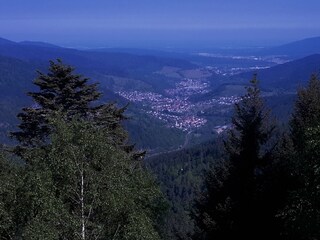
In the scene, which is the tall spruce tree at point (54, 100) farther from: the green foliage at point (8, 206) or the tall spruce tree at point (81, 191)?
the green foliage at point (8, 206)

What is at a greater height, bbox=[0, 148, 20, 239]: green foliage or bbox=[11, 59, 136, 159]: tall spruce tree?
bbox=[11, 59, 136, 159]: tall spruce tree

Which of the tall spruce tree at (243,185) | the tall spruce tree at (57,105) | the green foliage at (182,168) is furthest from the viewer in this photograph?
the green foliage at (182,168)

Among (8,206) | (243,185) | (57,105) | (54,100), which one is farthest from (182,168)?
(8,206)

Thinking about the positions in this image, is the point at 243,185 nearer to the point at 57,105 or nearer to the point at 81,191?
the point at 57,105

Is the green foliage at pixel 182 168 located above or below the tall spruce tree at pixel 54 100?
below

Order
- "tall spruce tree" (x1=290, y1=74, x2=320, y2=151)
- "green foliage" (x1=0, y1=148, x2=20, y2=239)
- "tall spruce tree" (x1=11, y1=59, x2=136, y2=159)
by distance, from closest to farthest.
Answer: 1. "green foliage" (x1=0, y1=148, x2=20, y2=239)
2. "tall spruce tree" (x1=11, y1=59, x2=136, y2=159)
3. "tall spruce tree" (x1=290, y1=74, x2=320, y2=151)

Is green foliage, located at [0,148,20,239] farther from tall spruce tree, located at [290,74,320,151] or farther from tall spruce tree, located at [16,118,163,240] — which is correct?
tall spruce tree, located at [290,74,320,151]

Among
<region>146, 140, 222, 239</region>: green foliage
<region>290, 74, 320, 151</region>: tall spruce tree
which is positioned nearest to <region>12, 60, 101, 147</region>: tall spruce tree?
<region>290, 74, 320, 151</region>: tall spruce tree

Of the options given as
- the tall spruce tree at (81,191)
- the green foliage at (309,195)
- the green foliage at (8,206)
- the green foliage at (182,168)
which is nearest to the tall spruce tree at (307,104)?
the green foliage at (309,195)

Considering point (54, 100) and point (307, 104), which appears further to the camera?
point (307, 104)
